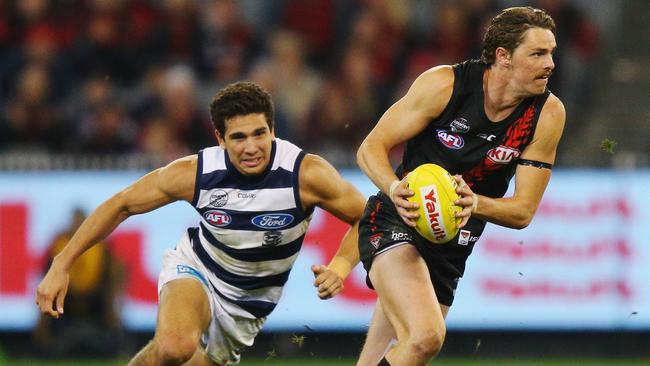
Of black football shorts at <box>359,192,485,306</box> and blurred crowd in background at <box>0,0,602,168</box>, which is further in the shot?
blurred crowd in background at <box>0,0,602,168</box>

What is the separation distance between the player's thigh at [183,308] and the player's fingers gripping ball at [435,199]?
5.22 feet

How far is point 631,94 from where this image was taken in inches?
596

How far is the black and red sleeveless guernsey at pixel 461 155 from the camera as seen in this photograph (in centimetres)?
768

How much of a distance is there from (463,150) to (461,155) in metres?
0.03

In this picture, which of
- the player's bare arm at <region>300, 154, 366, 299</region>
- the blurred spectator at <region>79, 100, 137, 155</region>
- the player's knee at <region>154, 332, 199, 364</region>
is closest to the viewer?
the player's knee at <region>154, 332, 199, 364</region>

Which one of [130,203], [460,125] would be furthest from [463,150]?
[130,203]

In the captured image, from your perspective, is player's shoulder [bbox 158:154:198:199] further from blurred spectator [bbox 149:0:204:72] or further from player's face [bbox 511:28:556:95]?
blurred spectator [bbox 149:0:204:72]

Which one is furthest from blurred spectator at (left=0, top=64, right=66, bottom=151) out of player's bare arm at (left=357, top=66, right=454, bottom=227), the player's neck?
the player's neck

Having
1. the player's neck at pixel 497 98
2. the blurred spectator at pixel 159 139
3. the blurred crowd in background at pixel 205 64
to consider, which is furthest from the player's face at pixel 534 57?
the blurred spectator at pixel 159 139

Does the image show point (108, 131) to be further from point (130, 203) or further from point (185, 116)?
point (130, 203)

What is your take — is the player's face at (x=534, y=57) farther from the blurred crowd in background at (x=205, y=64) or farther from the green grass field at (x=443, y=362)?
the blurred crowd in background at (x=205, y=64)

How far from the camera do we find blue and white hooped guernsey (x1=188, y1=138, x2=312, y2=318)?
8281 millimetres

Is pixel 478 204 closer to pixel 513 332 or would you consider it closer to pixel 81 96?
pixel 513 332

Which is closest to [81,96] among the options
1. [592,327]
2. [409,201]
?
[592,327]
